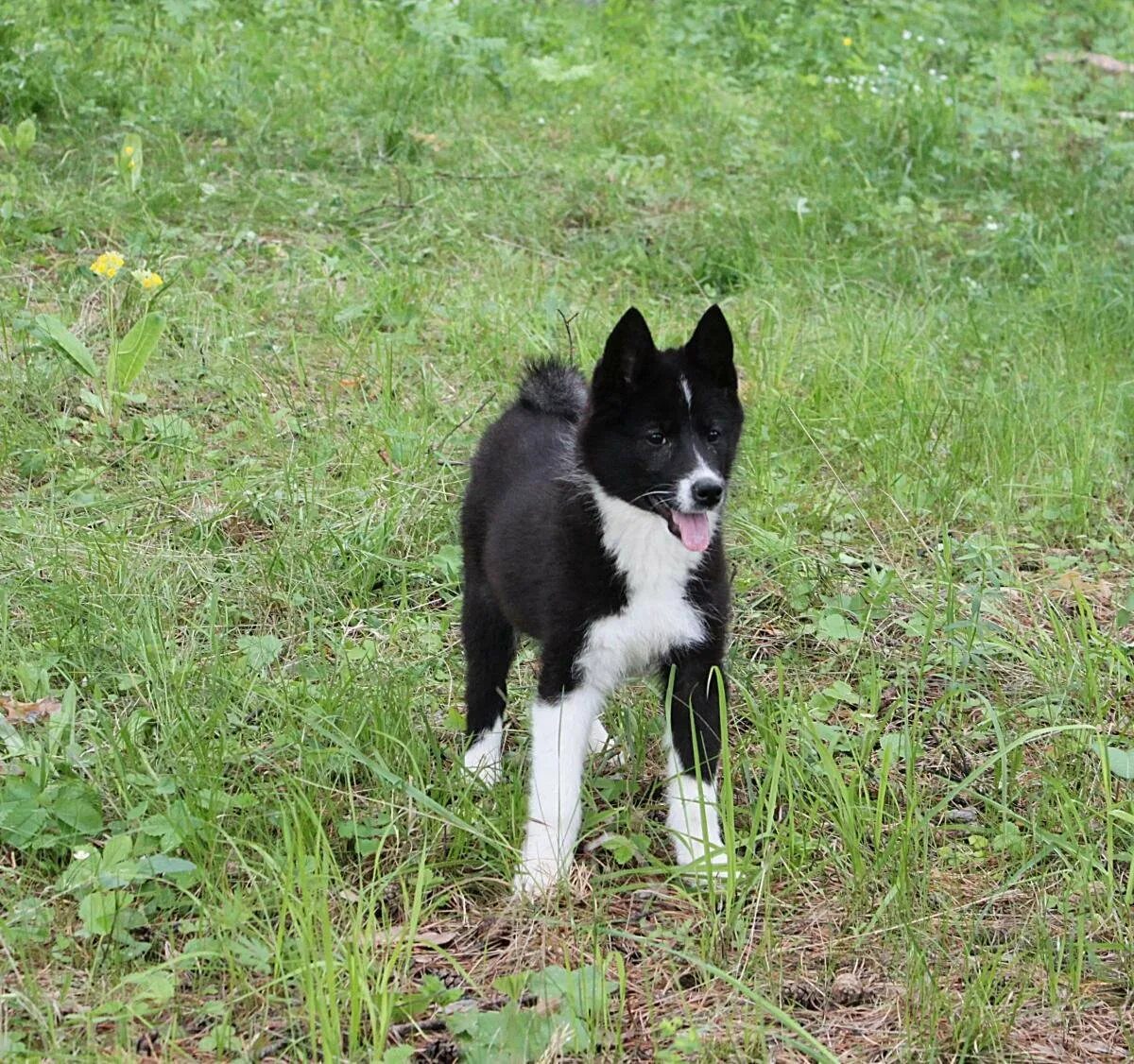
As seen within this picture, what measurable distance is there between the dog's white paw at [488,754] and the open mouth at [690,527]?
75 centimetres

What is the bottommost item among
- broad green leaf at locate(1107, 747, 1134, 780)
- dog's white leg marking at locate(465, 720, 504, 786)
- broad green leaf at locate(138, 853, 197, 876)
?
dog's white leg marking at locate(465, 720, 504, 786)

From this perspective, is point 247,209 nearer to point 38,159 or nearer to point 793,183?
point 38,159

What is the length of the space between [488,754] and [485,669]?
0.72 ft

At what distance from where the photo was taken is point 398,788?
11.3 ft

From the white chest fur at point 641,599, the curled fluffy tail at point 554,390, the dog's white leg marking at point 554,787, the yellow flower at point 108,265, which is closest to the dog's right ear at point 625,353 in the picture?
the white chest fur at point 641,599

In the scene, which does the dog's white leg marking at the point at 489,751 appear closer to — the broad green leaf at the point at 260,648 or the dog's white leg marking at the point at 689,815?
the dog's white leg marking at the point at 689,815

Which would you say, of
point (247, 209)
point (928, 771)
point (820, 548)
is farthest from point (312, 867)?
point (247, 209)

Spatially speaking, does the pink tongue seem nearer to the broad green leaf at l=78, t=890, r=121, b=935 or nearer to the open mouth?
the open mouth

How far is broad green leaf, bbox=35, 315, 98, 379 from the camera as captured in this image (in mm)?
5328

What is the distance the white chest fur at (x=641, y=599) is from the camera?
3459 millimetres

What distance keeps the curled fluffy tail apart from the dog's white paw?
841 millimetres

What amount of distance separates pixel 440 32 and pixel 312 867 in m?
6.70

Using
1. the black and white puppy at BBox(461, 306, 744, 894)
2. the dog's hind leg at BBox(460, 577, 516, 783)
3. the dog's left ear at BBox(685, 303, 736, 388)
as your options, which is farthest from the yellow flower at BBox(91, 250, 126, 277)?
the dog's left ear at BBox(685, 303, 736, 388)

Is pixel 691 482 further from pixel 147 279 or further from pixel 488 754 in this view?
pixel 147 279
